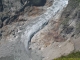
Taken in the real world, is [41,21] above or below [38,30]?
above

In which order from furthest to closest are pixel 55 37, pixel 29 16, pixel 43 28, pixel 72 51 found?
pixel 29 16
pixel 43 28
pixel 55 37
pixel 72 51

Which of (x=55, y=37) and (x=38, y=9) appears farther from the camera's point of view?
(x=38, y=9)

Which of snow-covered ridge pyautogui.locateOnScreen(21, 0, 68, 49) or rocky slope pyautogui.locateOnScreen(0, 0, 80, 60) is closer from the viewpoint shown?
rocky slope pyautogui.locateOnScreen(0, 0, 80, 60)

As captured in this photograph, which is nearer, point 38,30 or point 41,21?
point 38,30

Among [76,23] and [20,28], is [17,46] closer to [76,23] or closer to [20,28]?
[20,28]

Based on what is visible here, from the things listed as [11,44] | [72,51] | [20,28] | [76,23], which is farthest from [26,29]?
[72,51]

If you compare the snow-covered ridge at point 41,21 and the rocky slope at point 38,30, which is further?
the snow-covered ridge at point 41,21

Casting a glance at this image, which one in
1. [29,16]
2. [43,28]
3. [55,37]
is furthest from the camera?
[29,16]

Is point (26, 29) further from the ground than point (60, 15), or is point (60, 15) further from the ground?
point (60, 15)
